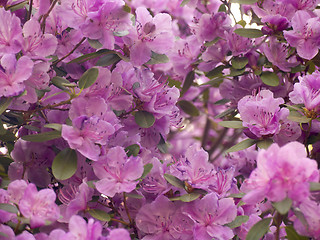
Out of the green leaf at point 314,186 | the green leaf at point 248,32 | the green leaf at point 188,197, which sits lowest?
Answer: the green leaf at point 188,197

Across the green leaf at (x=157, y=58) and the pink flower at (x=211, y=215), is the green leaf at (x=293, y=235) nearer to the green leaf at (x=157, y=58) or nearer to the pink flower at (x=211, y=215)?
the pink flower at (x=211, y=215)

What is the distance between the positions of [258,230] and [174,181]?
0.25 m

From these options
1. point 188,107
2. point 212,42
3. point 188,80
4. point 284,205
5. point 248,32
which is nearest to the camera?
A: point 284,205

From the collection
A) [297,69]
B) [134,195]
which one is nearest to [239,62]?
[297,69]

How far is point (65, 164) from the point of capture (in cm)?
124

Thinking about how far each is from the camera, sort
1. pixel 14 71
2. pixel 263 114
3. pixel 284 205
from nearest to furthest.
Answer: pixel 284 205 < pixel 14 71 < pixel 263 114

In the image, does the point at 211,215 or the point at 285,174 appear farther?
the point at 211,215

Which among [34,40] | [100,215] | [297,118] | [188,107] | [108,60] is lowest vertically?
[188,107]

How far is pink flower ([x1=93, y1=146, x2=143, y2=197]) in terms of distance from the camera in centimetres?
120

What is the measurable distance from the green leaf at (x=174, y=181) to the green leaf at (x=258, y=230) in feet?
0.71

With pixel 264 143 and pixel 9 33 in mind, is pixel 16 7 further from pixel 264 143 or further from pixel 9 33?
pixel 264 143

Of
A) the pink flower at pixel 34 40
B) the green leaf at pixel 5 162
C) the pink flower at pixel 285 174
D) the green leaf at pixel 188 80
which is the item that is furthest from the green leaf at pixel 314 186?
the green leaf at pixel 188 80

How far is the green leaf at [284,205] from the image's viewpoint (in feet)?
3.00

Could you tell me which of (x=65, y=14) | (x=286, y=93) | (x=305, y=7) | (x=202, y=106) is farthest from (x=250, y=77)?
(x=202, y=106)
